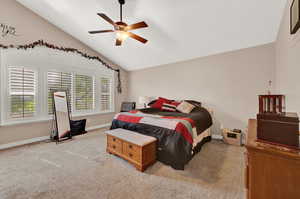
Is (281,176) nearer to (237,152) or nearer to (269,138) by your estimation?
(269,138)

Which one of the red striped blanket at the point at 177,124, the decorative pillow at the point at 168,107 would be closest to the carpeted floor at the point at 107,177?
the red striped blanket at the point at 177,124

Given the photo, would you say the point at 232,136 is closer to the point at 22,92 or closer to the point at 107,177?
the point at 107,177

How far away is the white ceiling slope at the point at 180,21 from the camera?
2.21 metres

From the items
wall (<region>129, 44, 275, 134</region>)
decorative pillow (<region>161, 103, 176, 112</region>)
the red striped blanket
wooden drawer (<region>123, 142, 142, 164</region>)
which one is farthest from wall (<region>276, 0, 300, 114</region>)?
decorative pillow (<region>161, 103, 176, 112</region>)

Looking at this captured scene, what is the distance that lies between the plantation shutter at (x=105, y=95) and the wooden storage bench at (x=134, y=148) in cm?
263

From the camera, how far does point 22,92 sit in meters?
3.05

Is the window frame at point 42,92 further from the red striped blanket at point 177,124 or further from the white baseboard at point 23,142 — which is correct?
the red striped blanket at point 177,124

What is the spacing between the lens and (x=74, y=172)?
1951 mm

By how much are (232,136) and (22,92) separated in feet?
17.1

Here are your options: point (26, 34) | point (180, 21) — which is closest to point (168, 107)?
point (180, 21)

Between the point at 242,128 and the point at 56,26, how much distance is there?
5.78 metres

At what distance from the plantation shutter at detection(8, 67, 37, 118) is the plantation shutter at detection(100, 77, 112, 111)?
1.94 metres

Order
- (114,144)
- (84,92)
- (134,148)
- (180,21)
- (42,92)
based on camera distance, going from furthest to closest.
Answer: (84,92), (42,92), (180,21), (114,144), (134,148)

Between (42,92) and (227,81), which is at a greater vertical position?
Result: (227,81)
